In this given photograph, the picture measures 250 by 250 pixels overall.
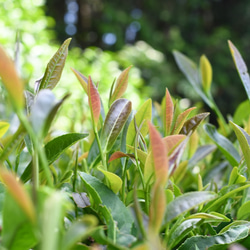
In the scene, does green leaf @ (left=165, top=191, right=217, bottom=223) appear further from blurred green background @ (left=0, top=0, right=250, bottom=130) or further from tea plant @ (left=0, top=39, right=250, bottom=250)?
blurred green background @ (left=0, top=0, right=250, bottom=130)

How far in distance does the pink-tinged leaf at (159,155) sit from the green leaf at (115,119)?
0.42 ft

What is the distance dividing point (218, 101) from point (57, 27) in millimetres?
4741

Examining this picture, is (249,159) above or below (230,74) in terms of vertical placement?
above

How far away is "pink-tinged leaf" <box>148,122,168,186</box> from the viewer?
0.30m

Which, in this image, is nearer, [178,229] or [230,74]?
[178,229]

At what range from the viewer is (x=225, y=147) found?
0.56 meters

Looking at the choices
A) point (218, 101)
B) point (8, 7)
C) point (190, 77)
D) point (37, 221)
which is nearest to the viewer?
point (37, 221)

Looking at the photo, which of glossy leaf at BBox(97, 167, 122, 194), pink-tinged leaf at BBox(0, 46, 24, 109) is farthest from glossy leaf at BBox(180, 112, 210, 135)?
pink-tinged leaf at BBox(0, 46, 24, 109)

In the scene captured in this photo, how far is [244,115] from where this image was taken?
779mm

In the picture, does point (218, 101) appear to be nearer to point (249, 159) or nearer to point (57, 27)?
point (57, 27)

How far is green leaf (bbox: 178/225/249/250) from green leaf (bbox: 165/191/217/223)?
0.30ft

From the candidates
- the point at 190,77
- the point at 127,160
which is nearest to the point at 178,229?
the point at 127,160

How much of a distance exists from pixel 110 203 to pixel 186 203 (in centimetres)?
10

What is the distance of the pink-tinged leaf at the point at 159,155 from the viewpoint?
0.97 feet
